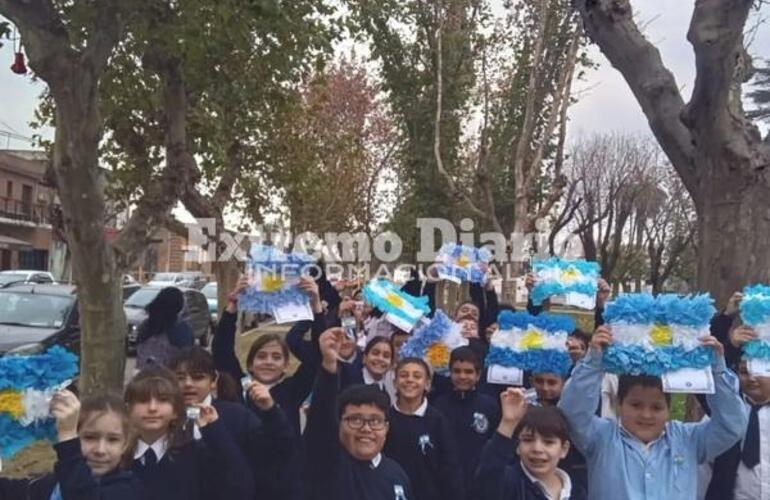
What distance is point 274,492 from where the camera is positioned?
3943mm

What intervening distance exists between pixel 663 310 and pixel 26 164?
51.2 meters

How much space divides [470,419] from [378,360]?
30.5 inches

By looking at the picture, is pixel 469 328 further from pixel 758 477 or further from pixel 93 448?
pixel 93 448

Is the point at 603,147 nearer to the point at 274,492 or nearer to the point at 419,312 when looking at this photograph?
the point at 419,312

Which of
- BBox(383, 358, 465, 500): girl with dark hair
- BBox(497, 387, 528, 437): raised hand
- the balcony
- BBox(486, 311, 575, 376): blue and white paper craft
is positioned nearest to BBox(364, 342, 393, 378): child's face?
BBox(486, 311, 575, 376): blue and white paper craft

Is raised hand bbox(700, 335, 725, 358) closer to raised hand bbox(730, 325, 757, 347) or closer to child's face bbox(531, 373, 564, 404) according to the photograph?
raised hand bbox(730, 325, 757, 347)

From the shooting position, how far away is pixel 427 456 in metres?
4.51

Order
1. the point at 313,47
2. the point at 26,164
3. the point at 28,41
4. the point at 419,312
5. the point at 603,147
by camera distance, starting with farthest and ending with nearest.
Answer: the point at 26,164 < the point at 603,147 < the point at 313,47 < the point at 28,41 < the point at 419,312

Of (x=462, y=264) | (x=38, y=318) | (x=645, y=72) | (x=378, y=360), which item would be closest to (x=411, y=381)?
(x=378, y=360)

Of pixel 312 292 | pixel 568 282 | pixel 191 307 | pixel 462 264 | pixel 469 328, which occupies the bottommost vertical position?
pixel 191 307

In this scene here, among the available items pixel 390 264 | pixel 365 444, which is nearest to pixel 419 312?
pixel 365 444

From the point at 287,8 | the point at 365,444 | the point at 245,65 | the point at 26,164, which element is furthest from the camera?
the point at 26,164

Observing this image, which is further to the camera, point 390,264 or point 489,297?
A: point 390,264

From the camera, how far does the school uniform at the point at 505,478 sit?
11.9ft
